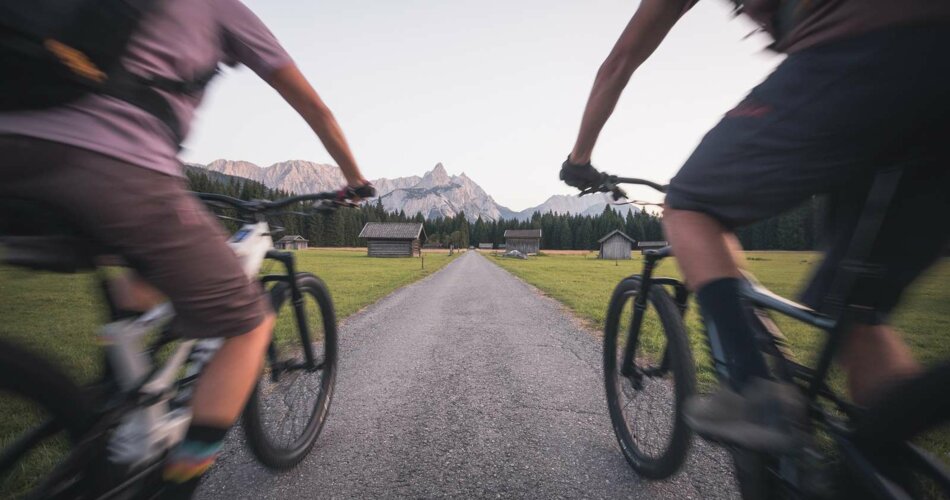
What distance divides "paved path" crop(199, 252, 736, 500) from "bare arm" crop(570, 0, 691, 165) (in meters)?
1.69

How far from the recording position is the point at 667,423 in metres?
2.10

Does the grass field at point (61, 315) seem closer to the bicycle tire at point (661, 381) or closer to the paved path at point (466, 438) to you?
the paved path at point (466, 438)

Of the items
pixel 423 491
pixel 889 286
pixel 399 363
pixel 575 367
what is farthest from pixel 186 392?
pixel 575 367

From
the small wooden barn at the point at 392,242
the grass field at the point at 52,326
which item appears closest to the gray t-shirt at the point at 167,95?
the grass field at the point at 52,326

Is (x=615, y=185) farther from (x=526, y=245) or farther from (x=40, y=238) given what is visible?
(x=526, y=245)

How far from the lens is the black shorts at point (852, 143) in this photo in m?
0.86

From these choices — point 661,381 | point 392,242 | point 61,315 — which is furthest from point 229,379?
point 392,242

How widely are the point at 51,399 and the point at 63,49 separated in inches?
35.6

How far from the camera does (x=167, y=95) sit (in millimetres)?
1168

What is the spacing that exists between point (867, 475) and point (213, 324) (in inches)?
71.8

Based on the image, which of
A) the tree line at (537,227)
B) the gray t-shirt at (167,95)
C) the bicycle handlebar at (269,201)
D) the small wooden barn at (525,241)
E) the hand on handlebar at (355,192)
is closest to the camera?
the gray t-shirt at (167,95)

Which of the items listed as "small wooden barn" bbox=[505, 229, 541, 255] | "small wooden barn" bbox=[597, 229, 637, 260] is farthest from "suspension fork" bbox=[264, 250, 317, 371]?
"small wooden barn" bbox=[505, 229, 541, 255]

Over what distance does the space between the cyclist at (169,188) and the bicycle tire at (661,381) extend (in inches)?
65.5

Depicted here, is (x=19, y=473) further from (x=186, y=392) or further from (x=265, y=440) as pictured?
(x=265, y=440)
